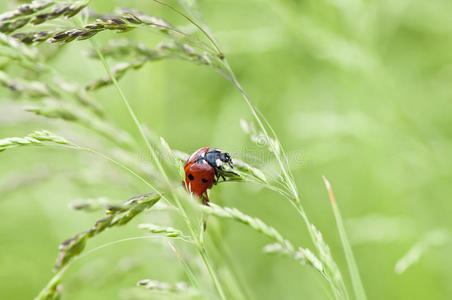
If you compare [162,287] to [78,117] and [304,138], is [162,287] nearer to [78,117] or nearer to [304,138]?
[78,117]

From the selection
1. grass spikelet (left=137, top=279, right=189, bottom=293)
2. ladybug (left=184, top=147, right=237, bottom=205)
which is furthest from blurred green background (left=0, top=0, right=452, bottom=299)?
grass spikelet (left=137, top=279, right=189, bottom=293)

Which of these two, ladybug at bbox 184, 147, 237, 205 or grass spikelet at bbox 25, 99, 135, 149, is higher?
Result: grass spikelet at bbox 25, 99, 135, 149

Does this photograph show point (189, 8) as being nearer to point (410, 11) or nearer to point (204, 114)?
point (204, 114)

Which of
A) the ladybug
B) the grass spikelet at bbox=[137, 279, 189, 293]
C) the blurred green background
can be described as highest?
the grass spikelet at bbox=[137, 279, 189, 293]

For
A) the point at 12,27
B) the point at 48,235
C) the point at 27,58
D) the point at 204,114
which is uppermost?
the point at 12,27

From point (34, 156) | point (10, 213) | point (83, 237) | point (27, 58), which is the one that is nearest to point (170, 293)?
point (83, 237)

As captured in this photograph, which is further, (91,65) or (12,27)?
(91,65)

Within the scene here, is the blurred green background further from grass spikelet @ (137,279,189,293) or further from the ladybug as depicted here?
grass spikelet @ (137,279,189,293)

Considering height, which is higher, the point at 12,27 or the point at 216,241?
the point at 12,27
